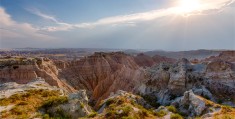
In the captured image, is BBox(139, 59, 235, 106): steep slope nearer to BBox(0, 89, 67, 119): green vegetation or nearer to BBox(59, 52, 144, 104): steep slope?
BBox(0, 89, 67, 119): green vegetation

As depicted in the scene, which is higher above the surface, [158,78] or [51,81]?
[158,78]

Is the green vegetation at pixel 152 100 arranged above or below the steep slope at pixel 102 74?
above

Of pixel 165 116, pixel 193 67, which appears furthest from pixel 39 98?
pixel 193 67

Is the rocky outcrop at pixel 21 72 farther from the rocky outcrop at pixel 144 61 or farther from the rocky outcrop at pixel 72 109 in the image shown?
the rocky outcrop at pixel 144 61

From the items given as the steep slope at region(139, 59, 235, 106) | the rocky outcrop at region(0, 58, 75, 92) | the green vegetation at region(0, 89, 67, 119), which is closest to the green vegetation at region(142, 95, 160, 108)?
the steep slope at region(139, 59, 235, 106)

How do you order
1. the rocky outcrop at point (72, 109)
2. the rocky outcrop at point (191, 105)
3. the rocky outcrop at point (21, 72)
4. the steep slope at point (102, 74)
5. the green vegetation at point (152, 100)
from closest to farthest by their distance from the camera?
the rocky outcrop at point (72, 109) → the rocky outcrop at point (191, 105) → the green vegetation at point (152, 100) → the rocky outcrop at point (21, 72) → the steep slope at point (102, 74)

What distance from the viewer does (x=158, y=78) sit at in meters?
42.4

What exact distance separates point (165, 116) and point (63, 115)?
377 inches

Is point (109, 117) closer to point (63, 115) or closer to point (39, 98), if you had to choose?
point (63, 115)

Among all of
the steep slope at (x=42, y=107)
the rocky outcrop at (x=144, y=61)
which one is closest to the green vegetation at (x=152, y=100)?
the steep slope at (x=42, y=107)

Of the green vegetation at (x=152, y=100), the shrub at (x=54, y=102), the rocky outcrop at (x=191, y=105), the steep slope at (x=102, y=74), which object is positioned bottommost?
the steep slope at (x=102, y=74)

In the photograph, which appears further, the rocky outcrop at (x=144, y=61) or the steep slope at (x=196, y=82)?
the rocky outcrop at (x=144, y=61)


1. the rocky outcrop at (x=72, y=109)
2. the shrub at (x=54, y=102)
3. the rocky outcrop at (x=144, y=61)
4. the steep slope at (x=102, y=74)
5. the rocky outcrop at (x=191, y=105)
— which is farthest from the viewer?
the rocky outcrop at (x=144, y=61)

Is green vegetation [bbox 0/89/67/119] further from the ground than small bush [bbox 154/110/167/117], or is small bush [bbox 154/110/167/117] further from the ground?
green vegetation [bbox 0/89/67/119]
